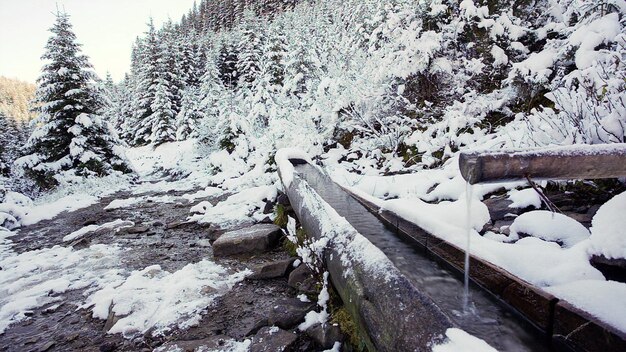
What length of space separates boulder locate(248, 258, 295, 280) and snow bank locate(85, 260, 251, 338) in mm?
198

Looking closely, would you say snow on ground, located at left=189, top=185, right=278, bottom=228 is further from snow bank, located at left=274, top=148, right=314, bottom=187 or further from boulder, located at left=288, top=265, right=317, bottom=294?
boulder, located at left=288, top=265, right=317, bottom=294

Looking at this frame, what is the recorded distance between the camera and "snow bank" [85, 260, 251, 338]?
341 centimetres

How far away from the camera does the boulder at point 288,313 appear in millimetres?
3098

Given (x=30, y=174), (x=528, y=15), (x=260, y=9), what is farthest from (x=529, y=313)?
(x=260, y=9)

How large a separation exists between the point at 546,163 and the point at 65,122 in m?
17.0

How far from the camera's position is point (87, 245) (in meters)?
6.31

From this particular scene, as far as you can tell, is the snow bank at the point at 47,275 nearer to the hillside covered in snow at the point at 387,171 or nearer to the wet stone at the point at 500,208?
the hillside covered in snow at the point at 387,171

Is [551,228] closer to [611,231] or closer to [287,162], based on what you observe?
[611,231]

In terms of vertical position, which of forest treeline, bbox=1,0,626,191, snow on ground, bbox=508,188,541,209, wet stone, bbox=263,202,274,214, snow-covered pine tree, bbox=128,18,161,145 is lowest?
wet stone, bbox=263,202,274,214

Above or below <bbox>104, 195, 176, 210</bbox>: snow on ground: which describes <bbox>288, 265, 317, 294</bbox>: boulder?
above

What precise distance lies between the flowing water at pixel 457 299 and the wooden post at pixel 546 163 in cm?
83

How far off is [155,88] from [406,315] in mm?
30359

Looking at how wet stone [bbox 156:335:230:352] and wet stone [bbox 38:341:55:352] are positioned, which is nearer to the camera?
wet stone [bbox 156:335:230:352]

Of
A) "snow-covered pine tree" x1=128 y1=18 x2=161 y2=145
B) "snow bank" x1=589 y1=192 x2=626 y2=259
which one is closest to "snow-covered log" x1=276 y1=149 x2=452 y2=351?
"snow bank" x1=589 y1=192 x2=626 y2=259
